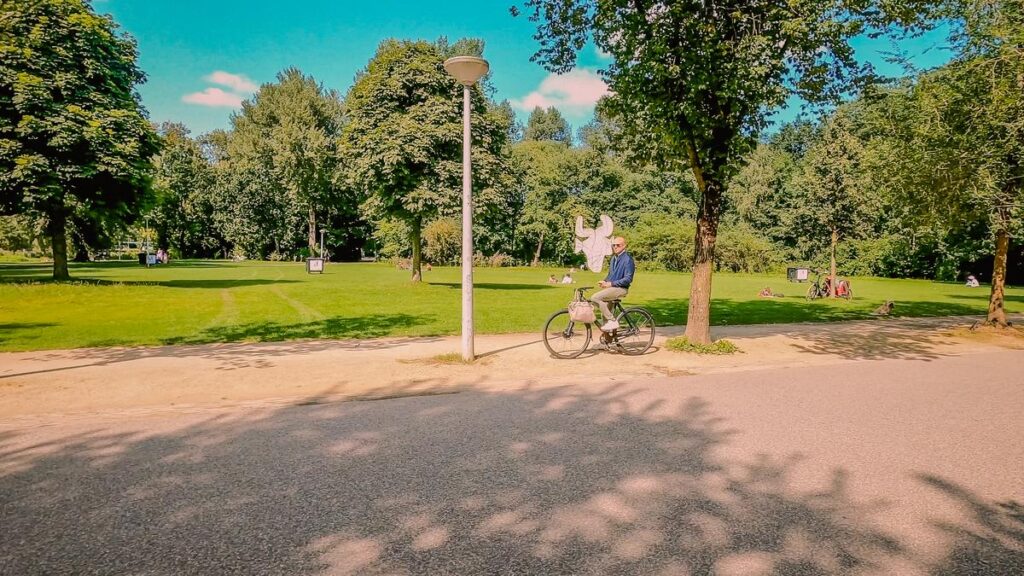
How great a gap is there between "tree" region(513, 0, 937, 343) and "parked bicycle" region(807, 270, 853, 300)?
1620cm

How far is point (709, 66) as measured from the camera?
909cm

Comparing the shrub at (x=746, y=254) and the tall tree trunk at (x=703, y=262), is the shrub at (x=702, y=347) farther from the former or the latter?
the shrub at (x=746, y=254)

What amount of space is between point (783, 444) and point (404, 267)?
158 ft

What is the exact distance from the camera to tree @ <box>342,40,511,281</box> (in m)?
24.9

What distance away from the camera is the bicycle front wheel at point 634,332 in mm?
10148

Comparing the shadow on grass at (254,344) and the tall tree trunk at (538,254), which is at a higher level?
the tall tree trunk at (538,254)

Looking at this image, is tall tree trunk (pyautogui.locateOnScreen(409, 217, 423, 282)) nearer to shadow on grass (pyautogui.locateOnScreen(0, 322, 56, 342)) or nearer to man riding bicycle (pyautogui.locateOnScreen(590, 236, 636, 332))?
shadow on grass (pyautogui.locateOnScreen(0, 322, 56, 342))

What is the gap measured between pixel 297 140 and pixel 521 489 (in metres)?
62.2

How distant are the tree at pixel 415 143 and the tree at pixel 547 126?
66.7 m

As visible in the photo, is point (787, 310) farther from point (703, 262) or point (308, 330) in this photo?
point (308, 330)

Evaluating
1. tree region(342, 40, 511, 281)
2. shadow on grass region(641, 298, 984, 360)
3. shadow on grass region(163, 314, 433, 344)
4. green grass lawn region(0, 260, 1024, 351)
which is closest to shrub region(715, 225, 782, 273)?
green grass lawn region(0, 260, 1024, 351)

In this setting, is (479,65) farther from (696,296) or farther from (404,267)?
(404,267)

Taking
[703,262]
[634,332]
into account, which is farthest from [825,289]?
[634,332]

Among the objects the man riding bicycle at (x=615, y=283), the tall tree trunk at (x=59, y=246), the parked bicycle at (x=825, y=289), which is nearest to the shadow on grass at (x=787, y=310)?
the parked bicycle at (x=825, y=289)
